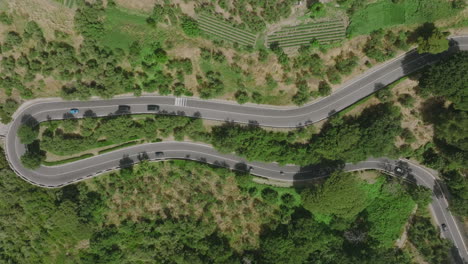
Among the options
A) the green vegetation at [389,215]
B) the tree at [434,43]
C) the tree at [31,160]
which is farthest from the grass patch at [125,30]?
the green vegetation at [389,215]

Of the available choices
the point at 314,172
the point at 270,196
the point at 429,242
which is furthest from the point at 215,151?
the point at 429,242

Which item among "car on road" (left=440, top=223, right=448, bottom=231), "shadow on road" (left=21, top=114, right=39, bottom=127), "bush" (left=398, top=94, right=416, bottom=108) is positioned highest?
"shadow on road" (left=21, top=114, right=39, bottom=127)

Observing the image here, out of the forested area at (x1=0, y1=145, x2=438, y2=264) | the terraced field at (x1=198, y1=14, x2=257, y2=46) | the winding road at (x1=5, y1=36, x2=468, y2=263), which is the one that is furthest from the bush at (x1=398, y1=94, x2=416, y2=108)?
the terraced field at (x1=198, y1=14, x2=257, y2=46)

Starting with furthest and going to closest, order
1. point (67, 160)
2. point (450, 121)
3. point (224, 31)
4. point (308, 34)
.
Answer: point (67, 160) < point (224, 31) < point (308, 34) < point (450, 121)

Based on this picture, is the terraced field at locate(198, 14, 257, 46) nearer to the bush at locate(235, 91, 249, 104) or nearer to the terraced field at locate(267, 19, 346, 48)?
the terraced field at locate(267, 19, 346, 48)

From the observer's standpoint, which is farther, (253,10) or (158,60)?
(158,60)

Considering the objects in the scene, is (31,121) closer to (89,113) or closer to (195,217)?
(89,113)
